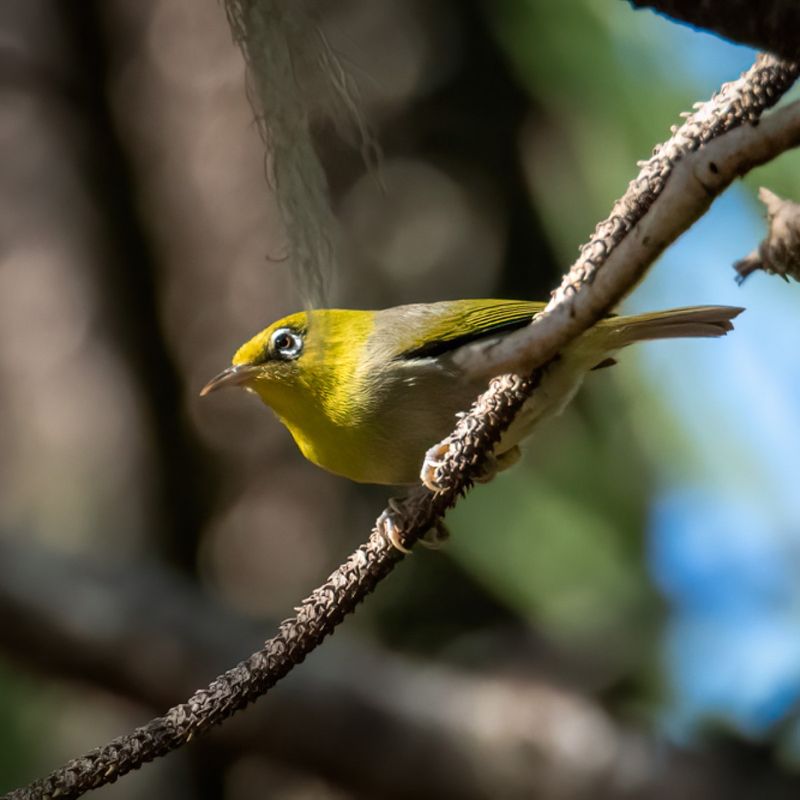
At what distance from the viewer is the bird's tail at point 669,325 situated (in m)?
3.25

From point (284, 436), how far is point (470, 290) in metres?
1.45

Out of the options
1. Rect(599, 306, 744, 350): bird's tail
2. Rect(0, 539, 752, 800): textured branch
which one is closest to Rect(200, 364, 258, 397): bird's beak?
Rect(599, 306, 744, 350): bird's tail

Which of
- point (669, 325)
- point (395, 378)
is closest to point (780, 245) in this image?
point (669, 325)

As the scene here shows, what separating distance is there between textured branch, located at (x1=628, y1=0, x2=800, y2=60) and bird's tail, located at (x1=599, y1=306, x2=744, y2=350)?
2056mm

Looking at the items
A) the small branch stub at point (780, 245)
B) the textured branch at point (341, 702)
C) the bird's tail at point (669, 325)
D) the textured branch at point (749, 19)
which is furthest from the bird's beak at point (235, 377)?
the textured branch at point (749, 19)

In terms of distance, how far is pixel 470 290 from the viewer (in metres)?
6.89

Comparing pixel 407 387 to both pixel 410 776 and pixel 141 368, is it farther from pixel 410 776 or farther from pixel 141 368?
pixel 141 368

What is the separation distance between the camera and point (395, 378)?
3832 millimetres

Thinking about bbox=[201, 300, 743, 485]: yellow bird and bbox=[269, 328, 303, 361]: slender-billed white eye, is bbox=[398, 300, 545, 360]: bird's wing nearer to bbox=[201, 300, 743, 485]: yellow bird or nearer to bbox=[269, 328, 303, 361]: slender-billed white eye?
bbox=[201, 300, 743, 485]: yellow bird

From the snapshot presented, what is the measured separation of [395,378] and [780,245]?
241cm

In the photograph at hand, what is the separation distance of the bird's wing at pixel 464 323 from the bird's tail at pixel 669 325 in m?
0.30

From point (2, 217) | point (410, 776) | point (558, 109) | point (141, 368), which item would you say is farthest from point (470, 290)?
point (2, 217)

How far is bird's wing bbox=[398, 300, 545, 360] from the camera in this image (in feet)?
12.2

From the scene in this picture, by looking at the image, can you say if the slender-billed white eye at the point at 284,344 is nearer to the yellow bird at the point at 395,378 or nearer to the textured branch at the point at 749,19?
the yellow bird at the point at 395,378
